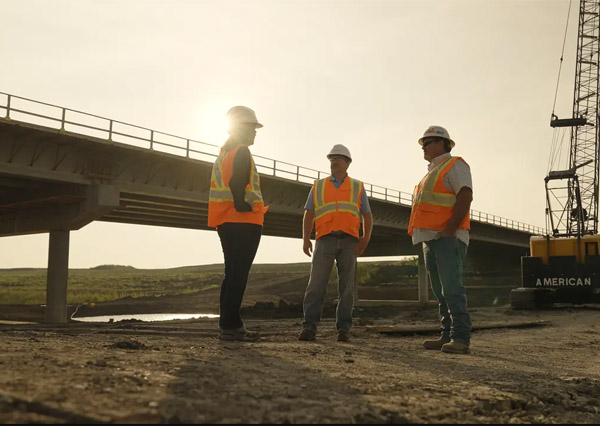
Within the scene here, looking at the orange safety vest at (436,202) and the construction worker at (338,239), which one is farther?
the construction worker at (338,239)

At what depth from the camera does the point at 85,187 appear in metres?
21.5

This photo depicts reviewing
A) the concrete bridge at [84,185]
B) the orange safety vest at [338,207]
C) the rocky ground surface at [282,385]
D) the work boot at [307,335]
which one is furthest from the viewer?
the concrete bridge at [84,185]

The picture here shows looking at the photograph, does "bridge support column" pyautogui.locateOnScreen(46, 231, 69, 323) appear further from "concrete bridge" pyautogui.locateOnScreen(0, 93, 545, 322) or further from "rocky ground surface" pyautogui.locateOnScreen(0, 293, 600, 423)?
"rocky ground surface" pyautogui.locateOnScreen(0, 293, 600, 423)

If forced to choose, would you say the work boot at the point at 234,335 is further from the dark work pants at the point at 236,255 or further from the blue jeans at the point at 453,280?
the blue jeans at the point at 453,280

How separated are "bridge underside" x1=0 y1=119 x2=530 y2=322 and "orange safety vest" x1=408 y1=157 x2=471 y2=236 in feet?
54.0

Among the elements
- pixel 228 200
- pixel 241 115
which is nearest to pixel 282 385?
pixel 228 200

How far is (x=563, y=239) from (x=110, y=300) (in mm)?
26776

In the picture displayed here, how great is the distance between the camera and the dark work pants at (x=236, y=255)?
5.66 m

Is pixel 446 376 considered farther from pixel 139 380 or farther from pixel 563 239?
pixel 563 239

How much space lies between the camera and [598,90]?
4294 centimetres

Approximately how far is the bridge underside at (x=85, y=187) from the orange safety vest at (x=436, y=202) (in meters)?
16.5

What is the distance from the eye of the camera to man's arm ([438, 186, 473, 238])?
557 cm

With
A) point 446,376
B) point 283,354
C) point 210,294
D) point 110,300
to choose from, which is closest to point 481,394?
point 446,376

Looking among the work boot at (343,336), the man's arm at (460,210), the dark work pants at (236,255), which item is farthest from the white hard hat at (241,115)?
the work boot at (343,336)
